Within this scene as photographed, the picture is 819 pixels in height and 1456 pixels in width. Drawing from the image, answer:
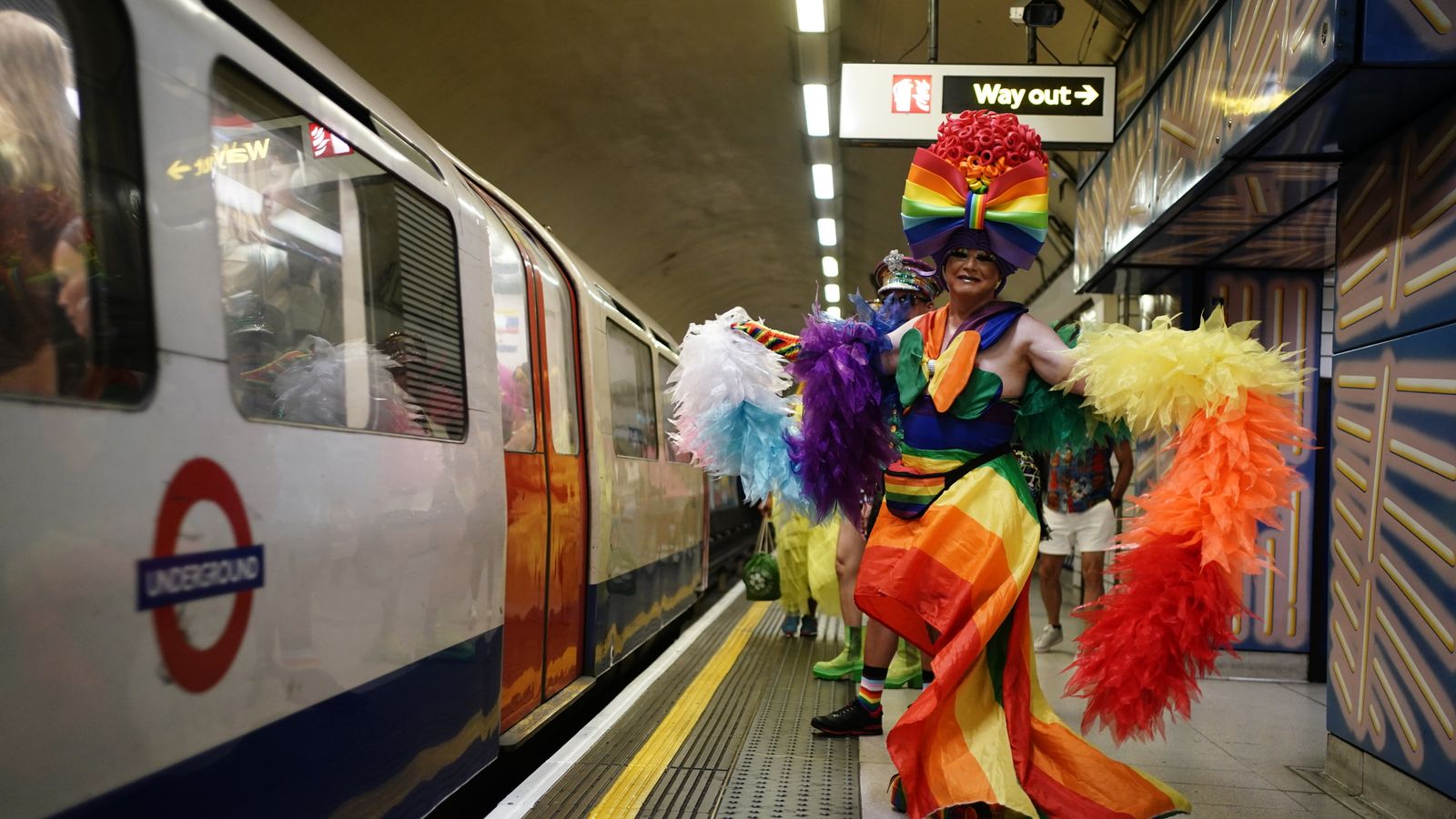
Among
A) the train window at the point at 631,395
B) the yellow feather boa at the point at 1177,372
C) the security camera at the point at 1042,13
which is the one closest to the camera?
the yellow feather boa at the point at 1177,372

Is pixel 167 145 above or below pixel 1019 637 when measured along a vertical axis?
above

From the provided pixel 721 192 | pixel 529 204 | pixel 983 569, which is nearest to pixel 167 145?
pixel 983 569

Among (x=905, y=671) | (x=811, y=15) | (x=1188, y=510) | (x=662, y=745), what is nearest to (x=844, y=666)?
(x=905, y=671)

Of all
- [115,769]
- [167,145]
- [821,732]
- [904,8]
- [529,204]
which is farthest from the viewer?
[529,204]

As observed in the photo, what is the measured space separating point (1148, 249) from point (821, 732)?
3.63m

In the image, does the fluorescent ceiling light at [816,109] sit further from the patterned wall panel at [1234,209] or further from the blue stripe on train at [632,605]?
the patterned wall panel at [1234,209]

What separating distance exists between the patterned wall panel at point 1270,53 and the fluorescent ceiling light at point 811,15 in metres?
4.87

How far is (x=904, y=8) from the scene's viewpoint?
9297mm

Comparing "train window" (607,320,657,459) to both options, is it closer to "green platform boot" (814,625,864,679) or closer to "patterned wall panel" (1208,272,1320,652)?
"green platform boot" (814,625,864,679)

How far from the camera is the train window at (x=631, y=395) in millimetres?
6270

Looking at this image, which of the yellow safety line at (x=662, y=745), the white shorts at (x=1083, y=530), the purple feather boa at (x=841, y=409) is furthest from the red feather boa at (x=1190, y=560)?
the white shorts at (x=1083, y=530)

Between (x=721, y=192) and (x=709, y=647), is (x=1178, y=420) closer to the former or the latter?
(x=709, y=647)

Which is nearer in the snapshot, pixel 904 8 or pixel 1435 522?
pixel 1435 522

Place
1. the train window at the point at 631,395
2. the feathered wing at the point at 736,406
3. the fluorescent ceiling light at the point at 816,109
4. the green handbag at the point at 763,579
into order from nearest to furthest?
1. the feathered wing at the point at 736,406
2. the train window at the point at 631,395
3. the green handbag at the point at 763,579
4. the fluorescent ceiling light at the point at 816,109
